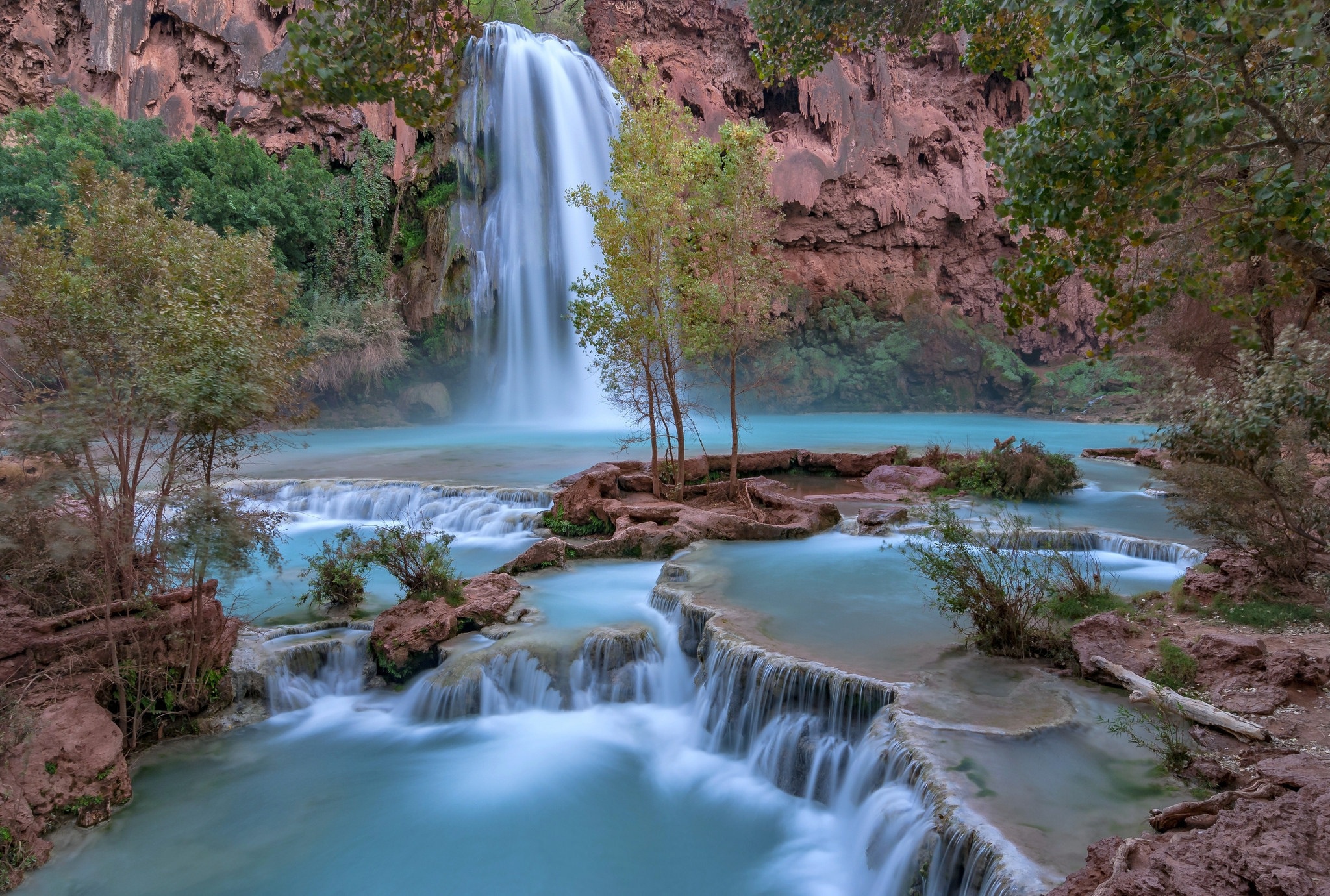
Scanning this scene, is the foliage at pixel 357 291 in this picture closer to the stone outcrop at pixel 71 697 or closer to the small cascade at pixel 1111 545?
the stone outcrop at pixel 71 697

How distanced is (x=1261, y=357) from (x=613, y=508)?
342 inches

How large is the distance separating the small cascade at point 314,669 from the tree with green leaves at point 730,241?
6997 millimetres

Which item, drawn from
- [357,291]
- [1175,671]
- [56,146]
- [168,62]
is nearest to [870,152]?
[357,291]

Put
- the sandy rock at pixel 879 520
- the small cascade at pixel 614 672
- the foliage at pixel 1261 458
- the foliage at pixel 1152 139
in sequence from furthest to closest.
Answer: the sandy rock at pixel 879 520, the small cascade at pixel 614 672, the foliage at pixel 1261 458, the foliage at pixel 1152 139

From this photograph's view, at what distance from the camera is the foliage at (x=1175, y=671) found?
5.49 meters

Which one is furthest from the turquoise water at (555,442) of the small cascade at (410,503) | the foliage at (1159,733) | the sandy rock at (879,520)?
the foliage at (1159,733)

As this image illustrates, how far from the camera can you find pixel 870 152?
35.7 meters

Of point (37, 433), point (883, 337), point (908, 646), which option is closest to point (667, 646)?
point (908, 646)

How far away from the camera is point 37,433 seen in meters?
5.49

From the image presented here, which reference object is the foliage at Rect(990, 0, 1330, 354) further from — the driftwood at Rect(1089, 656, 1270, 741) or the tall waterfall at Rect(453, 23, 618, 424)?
the tall waterfall at Rect(453, 23, 618, 424)

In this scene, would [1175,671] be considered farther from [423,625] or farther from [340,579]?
[340,579]

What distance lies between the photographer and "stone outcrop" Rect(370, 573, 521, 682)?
7.81m

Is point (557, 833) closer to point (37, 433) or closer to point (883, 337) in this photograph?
point (37, 433)

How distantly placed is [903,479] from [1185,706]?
11544mm
